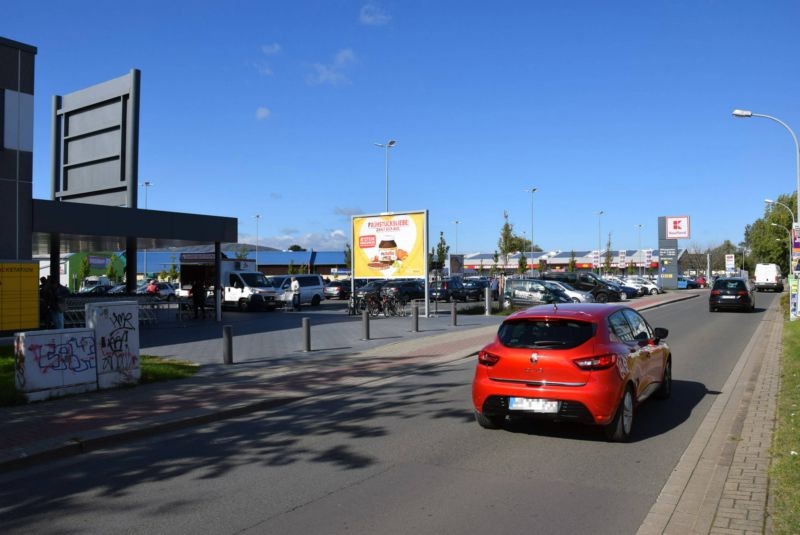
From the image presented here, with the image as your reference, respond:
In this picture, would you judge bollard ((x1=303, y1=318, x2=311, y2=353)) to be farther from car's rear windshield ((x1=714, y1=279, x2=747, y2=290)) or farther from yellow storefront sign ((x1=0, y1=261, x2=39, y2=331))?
car's rear windshield ((x1=714, y1=279, x2=747, y2=290))

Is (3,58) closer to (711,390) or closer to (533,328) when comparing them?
(533,328)

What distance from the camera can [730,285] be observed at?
3000 centimetres

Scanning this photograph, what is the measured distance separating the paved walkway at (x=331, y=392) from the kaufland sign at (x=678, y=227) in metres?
65.8

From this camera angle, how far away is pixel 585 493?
541 cm

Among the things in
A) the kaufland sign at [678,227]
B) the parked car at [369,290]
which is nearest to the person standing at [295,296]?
Result: the parked car at [369,290]

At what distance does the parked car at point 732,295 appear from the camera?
2953 cm

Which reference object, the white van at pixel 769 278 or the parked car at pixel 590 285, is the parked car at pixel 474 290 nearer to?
the parked car at pixel 590 285

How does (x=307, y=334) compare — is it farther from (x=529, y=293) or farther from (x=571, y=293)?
(x=571, y=293)

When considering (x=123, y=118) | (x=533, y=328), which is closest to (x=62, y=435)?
(x=533, y=328)

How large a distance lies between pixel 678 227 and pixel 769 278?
1810 centimetres

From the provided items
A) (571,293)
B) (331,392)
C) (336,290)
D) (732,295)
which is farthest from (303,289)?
(331,392)

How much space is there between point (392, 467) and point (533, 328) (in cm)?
233

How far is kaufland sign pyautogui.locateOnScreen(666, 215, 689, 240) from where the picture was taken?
77150mm

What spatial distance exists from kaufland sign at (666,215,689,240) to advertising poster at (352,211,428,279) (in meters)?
59.1
